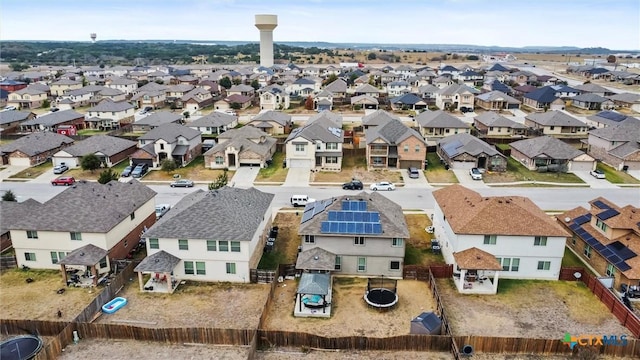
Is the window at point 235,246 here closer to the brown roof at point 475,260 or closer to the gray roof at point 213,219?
the gray roof at point 213,219

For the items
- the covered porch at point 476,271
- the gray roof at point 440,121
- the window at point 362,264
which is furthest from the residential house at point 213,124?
the covered porch at point 476,271

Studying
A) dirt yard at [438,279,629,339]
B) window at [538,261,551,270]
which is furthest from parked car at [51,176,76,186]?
window at [538,261,551,270]

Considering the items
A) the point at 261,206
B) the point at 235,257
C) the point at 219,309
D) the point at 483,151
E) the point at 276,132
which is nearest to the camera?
the point at 219,309

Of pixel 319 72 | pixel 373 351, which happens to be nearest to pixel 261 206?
pixel 373 351

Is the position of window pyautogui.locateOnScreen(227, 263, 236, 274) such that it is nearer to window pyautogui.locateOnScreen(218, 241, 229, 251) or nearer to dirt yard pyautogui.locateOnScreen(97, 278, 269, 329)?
dirt yard pyautogui.locateOnScreen(97, 278, 269, 329)

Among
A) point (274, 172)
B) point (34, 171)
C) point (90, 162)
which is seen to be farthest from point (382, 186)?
point (34, 171)

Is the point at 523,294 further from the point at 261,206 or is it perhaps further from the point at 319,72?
the point at 319,72
